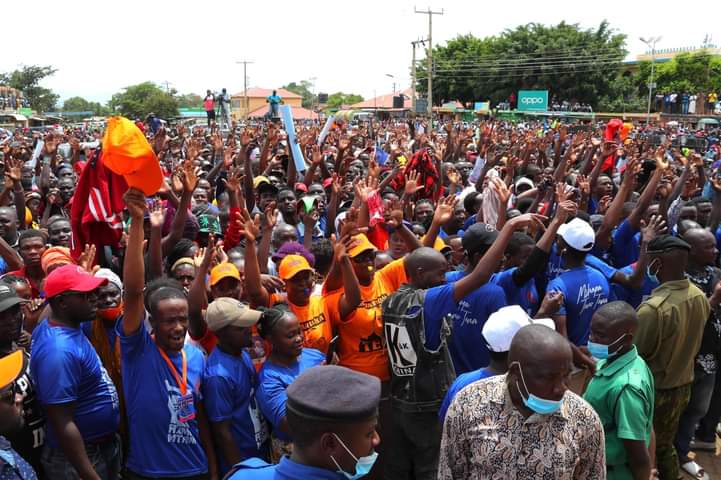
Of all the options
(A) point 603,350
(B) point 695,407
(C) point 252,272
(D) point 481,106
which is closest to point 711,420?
(B) point 695,407

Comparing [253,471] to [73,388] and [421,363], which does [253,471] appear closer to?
[73,388]

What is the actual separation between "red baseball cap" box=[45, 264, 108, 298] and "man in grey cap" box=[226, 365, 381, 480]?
5.08ft

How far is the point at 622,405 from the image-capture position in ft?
9.12

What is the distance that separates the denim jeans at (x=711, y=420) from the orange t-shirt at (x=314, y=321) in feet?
10.7

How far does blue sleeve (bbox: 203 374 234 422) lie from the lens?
9.78 ft

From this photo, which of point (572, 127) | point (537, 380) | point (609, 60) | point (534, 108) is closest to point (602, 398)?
point (537, 380)

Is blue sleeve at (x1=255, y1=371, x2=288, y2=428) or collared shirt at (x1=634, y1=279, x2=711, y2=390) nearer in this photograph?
blue sleeve at (x1=255, y1=371, x2=288, y2=428)

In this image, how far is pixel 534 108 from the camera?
44.3 meters

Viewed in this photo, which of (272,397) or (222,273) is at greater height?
(222,273)

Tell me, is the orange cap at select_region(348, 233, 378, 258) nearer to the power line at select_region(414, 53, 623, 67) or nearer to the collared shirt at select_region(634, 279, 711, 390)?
the collared shirt at select_region(634, 279, 711, 390)

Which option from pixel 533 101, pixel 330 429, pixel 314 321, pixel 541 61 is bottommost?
pixel 314 321

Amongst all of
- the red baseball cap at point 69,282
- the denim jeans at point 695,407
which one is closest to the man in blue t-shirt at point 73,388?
the red baseball cap at point 69,282

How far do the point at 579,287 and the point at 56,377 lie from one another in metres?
2.99

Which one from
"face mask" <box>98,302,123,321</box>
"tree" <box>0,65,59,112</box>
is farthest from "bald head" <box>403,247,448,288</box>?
"tree" <box>0,65,59,112</box>
